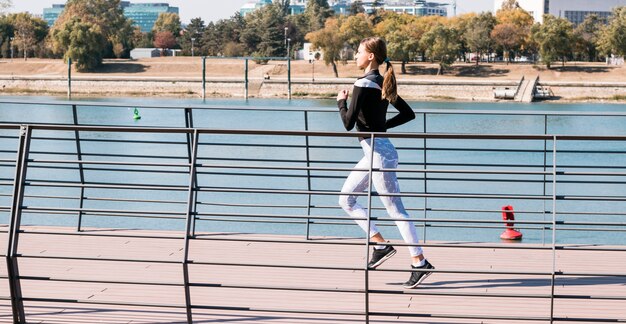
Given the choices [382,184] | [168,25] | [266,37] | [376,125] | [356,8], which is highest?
[356,8]

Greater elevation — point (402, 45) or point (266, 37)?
point (266, 37)

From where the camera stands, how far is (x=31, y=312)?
6480 millimetres

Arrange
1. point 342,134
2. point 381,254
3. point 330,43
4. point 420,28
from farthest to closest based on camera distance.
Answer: point 420,28 < point 330,43 < point 381,254 < point 342,134

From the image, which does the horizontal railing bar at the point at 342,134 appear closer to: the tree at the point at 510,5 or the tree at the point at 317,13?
the tree at the point at 317,13

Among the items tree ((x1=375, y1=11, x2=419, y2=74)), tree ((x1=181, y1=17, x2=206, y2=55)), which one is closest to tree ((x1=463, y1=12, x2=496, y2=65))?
tree ((x1=375, y1=11, x2=419, y2=74))

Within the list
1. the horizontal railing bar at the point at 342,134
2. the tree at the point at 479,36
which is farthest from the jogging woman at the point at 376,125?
the tree at the point at 479,36

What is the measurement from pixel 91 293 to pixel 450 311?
2.26 m

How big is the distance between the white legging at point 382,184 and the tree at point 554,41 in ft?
319

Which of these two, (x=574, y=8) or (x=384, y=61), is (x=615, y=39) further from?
(x=384, y=61)

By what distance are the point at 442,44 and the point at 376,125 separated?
3857 inches

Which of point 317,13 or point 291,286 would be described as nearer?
point 291,286

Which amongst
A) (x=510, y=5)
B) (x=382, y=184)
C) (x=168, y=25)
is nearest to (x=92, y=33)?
(x=168, y=25)

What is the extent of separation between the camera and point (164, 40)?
145125 millimetres

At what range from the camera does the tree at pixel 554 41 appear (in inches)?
4048
